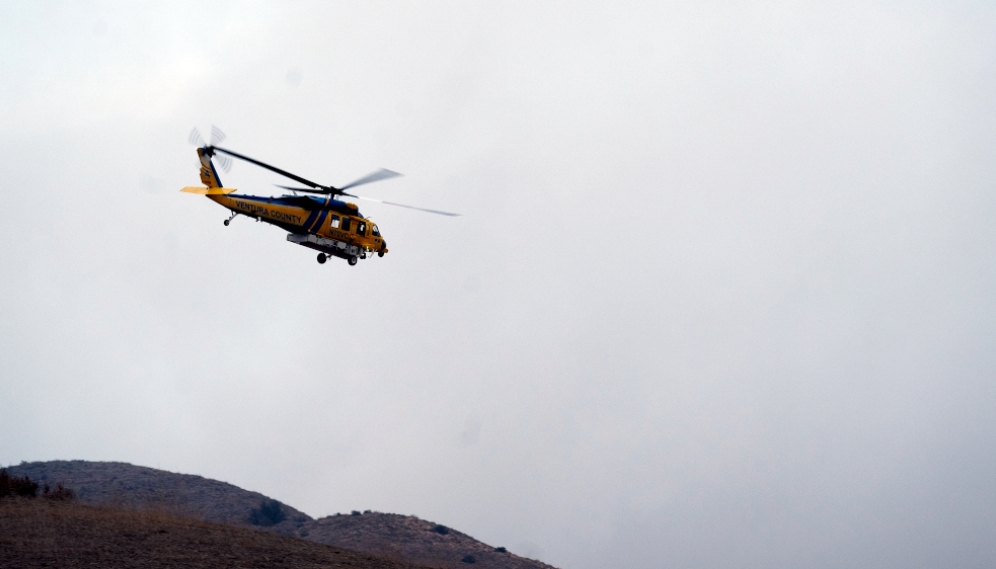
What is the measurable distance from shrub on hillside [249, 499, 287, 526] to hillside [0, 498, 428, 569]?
30.9m

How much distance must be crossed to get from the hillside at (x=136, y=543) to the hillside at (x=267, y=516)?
878 inches

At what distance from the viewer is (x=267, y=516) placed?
220ft

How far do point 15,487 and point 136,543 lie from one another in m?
9.34

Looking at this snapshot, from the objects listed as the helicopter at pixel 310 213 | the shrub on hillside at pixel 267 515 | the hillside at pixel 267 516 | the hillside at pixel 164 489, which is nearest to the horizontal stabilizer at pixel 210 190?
the helicopter at pixel 310 213

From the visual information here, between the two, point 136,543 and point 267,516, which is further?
point 267,516

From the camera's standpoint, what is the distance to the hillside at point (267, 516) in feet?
195

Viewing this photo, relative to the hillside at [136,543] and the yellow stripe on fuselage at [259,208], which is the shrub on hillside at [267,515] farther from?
the yellow stripe on fuselage at [259,208]

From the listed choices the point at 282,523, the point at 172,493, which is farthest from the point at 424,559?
the point at 172,493

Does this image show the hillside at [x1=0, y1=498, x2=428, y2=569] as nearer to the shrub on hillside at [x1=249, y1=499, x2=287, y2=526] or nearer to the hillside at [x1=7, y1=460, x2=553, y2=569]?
the hillside at [x1=7, y1=460, x2=553, y2=569]

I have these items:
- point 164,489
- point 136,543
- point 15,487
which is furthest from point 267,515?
point 136,543

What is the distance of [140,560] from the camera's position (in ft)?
93.2

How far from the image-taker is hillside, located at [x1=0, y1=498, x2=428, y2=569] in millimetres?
28109

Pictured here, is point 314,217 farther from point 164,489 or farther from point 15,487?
point 164,489

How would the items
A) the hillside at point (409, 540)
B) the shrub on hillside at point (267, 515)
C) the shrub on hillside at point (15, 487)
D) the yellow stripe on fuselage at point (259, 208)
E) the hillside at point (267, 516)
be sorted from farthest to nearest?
1. the shrub on hillside at point (267, 515)
2. the hillside at point (267, 516)
3. the hillside at point (409, 540)
4. the yellow stripe on fuselage at point (259, 208)
5. the shrub on hillside at point (15, 487)
